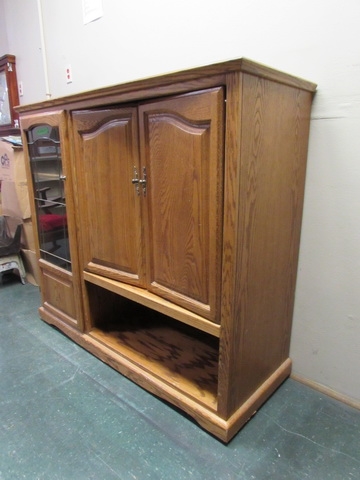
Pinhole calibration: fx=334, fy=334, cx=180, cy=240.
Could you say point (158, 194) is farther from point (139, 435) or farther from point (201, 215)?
point (139, 435)

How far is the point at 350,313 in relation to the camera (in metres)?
1.46

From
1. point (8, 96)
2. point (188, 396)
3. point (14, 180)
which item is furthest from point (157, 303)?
point (8, 96)

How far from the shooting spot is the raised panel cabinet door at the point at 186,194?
1.14 m

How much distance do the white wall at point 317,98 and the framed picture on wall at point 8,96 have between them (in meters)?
1.55

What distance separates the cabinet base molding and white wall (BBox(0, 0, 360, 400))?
0.25 metres

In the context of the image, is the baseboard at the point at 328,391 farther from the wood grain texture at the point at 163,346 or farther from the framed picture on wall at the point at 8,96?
the framed picture on wall at the point at 8,96

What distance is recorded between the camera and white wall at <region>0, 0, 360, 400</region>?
130cm

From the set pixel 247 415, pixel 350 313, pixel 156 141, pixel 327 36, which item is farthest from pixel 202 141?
pixel 247 415

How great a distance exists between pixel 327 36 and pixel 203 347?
1574 millimetres

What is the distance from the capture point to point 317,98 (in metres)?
1.37

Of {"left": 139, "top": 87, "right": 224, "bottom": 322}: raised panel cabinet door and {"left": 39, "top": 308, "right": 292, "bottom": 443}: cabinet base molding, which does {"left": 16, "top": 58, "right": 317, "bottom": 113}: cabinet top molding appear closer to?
{"left": 139, "top": 87, "right": 224, "bottom": 322}: raised panel cabinet door

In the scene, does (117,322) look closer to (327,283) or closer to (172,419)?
(172,419)

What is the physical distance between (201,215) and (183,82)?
46cm

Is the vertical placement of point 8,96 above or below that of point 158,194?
above
